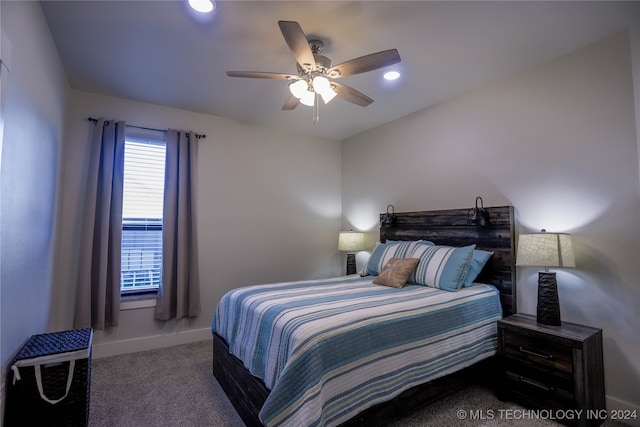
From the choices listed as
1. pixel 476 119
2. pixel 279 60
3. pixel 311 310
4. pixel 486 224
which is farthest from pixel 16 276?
pixel 476 119

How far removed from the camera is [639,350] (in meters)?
2.03

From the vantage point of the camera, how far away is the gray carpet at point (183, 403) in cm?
204

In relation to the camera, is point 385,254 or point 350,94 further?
point 385,254

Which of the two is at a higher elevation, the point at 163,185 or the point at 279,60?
the point at 279,60

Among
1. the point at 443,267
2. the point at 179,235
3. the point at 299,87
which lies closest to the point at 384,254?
the point at 443,267

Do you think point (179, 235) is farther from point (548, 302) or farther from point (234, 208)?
point (548, 302)

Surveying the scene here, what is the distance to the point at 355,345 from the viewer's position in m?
1.69

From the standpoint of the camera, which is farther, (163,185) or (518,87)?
(163,185)

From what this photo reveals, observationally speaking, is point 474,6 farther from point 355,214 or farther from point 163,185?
point 163,185

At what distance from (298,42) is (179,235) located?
2.53 metres

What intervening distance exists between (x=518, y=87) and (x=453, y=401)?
8.90 ft

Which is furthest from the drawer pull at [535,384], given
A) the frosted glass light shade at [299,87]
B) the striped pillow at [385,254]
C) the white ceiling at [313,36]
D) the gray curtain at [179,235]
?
the gray curtain at [179,235]

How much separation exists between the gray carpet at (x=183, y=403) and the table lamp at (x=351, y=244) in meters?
2.06

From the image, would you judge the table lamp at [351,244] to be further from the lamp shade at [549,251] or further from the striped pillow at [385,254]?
the lamp shade at [549,251]
